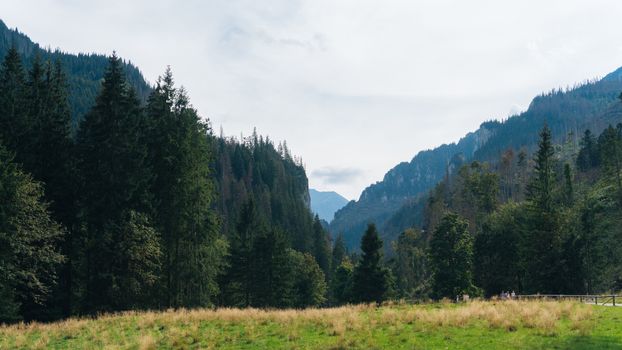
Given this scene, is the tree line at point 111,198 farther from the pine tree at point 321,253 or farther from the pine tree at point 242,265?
the pine tree at point 321,253

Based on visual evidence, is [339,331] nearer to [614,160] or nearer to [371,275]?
[371,275]

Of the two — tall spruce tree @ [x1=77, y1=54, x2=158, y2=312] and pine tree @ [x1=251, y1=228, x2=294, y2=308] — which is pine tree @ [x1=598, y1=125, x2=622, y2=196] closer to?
pine tree @ [x1=251, y1=228, x2=294, y2=308]

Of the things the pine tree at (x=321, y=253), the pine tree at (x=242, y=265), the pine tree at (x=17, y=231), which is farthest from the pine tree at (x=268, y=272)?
the pine tree at (x=321, y=253)

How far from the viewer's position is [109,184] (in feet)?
118

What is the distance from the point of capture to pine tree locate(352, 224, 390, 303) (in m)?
67.7

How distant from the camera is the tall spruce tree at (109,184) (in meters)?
34.8

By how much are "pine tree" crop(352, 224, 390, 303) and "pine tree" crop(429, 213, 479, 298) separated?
7400 millimetres

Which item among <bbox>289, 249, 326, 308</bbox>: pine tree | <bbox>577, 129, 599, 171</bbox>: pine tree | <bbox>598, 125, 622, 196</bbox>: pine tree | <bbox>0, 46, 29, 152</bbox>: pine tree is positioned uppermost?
<bbox>577, 129, 599, 171</bbox>: pine tree

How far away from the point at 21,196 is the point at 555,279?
56793 millimetres

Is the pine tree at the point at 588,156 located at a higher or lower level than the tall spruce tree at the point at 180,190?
higher

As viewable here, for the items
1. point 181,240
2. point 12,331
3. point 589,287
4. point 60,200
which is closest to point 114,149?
point 60,200

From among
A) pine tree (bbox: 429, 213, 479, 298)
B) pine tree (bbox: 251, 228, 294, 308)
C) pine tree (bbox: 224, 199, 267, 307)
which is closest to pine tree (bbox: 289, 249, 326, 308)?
pine tree (bbox: 251, 228, 294, 308)

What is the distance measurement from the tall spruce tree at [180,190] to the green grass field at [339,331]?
11.6 meters

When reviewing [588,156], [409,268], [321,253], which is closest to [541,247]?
[409,268]
